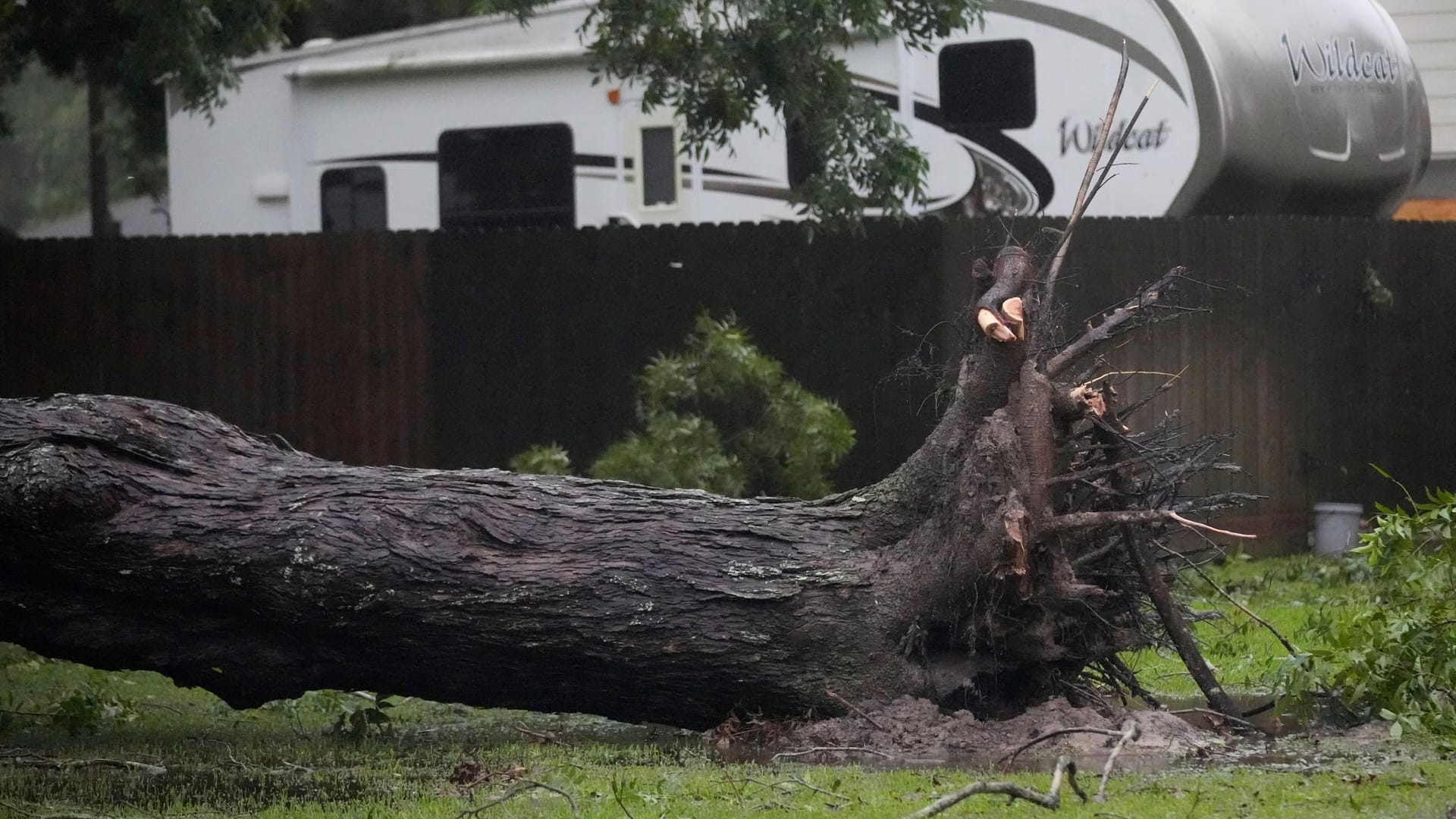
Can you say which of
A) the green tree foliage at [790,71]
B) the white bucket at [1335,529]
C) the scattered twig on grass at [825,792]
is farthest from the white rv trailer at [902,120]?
the scattered twig on grass at [825,792]

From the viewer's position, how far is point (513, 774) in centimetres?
609

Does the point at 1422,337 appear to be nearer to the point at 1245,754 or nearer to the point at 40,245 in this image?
the point at 1245,754

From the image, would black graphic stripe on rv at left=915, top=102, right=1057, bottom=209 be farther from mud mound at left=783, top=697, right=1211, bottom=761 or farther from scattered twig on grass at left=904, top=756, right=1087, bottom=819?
scattered twig on grass at left=904, top=756, right=1087, bottom=819

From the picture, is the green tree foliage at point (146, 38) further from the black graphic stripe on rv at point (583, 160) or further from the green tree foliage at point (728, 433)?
the green tree foliage at point (728, 433)

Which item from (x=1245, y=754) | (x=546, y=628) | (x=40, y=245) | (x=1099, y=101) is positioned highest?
(x=1099, y=101)

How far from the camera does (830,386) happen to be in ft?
37.8

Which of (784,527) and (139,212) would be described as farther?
(139,212)

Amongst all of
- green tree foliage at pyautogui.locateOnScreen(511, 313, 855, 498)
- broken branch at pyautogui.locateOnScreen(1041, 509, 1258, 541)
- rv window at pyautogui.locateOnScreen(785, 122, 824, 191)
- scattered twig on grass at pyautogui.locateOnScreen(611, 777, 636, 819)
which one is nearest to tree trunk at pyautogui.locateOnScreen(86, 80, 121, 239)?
rv window at pyautogui.locateOnScreen(785, 122, 824, 191)

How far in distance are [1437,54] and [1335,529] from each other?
352 inches

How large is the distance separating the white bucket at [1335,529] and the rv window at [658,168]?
544cm

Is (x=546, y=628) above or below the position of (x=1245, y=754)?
above

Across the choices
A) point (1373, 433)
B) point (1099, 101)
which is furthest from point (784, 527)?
point (1373, 433)

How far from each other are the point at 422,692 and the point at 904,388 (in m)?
5.13

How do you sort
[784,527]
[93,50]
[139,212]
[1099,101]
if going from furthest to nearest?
[139,212] → [93,50] → [1099,101] → [784,527]
